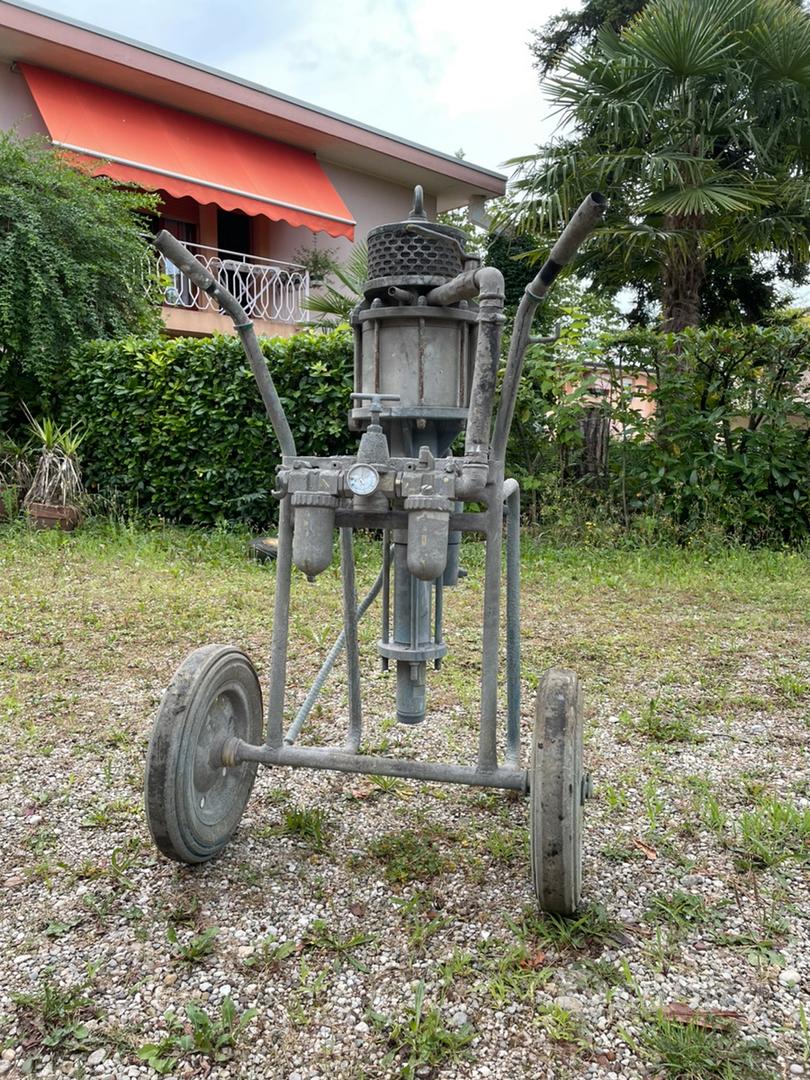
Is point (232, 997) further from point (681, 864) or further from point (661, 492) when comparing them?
point (661, 492)

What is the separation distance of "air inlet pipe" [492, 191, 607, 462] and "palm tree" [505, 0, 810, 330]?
21.6 ft

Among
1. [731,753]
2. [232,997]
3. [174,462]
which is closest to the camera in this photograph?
[232,997]

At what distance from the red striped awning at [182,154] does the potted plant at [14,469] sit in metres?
3.62

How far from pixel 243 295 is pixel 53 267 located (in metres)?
4.60

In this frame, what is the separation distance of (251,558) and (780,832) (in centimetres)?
481

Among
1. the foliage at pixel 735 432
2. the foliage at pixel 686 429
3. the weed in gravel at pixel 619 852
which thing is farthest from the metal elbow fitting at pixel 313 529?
the foliage at pixel 735 432

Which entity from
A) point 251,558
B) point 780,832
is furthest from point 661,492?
point 780,832

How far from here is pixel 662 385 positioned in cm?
697

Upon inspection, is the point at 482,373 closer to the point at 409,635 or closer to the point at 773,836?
the point at 409,635

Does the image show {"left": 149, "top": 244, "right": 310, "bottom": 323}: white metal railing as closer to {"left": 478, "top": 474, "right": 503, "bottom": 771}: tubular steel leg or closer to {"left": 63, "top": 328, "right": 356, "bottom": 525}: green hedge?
{"left": 63, "top": 328, "right": 356, "bottom": 525}: green hedge

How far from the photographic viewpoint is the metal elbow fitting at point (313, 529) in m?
1.92

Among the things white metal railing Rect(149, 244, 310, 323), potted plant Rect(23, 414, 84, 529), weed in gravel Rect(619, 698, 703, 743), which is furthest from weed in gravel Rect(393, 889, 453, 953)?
white metal railing Rect(149, 244, 310, 323)

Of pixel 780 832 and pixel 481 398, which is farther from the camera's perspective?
pixel 780 832

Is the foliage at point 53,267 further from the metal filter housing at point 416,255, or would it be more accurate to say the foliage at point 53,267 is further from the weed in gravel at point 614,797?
the weed in gravel at point 614,797
